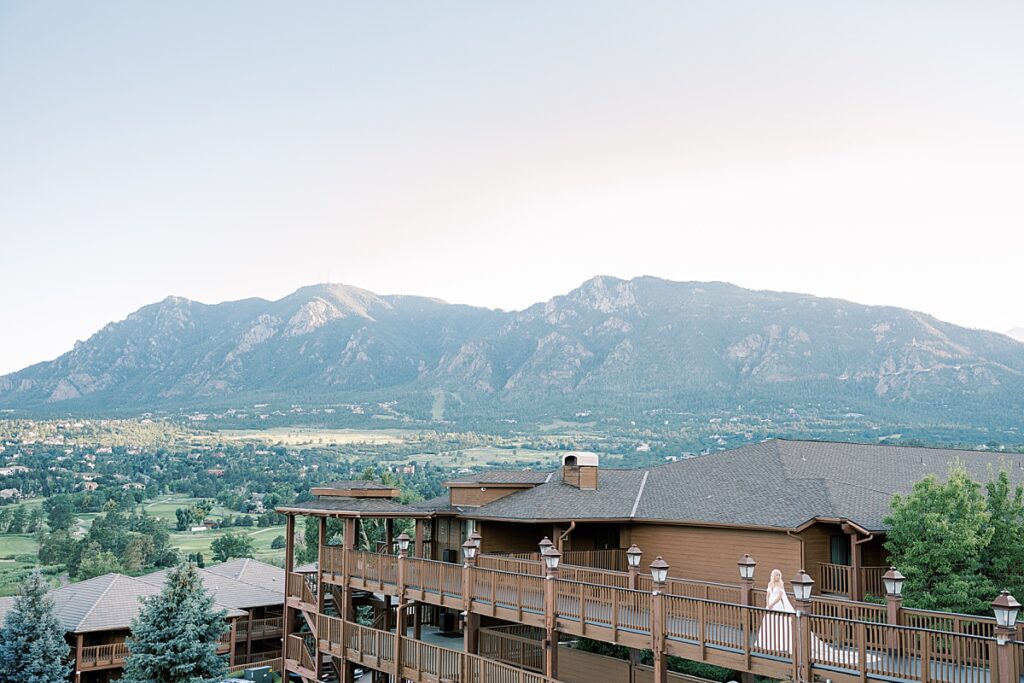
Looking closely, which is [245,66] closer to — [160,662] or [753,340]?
[160,662]

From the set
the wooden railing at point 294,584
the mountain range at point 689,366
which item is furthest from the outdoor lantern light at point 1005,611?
the mountain range at point 689,366

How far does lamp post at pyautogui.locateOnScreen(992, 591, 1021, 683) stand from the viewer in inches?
457

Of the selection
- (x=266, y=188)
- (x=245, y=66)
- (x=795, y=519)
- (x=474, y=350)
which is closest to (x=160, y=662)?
(x=795, y=519)

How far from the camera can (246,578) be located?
43.6 metres

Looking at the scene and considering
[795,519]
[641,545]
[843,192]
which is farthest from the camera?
[843,192]

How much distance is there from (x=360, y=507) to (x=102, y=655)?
47.4 ft

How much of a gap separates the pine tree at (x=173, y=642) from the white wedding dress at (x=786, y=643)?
20.1 metres

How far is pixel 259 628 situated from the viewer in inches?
1564

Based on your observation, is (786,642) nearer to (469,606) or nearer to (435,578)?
(469,606)

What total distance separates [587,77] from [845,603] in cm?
5059

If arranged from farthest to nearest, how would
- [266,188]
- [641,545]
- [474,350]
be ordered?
[474,350]
[266,188]
[641,545]

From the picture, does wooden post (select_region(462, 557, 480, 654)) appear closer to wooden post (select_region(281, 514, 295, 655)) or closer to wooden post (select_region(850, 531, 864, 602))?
wooden post (select_region(850, 531, 864, 602))

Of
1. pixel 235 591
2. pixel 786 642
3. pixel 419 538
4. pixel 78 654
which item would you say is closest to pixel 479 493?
pixel 419 538

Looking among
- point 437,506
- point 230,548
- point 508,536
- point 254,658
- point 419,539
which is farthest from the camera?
point 230,548
